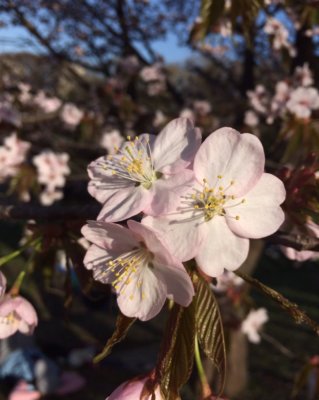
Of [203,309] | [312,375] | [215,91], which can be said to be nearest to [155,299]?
[203,309]

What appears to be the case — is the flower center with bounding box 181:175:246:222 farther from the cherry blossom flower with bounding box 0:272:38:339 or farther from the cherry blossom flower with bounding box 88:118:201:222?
the cherry blossom flower with bounding box 0:272:38:339

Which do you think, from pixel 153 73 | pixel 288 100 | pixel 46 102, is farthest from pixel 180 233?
pixel 46 102

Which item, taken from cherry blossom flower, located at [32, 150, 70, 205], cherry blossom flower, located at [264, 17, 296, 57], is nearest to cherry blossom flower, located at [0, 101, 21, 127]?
cherry blossom flower, located at [32, 150, 70, 205]

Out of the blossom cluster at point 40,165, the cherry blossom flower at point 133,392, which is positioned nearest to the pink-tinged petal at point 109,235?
the cherry blossom flower at point 133,392

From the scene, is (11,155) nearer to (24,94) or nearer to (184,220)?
(24,94)

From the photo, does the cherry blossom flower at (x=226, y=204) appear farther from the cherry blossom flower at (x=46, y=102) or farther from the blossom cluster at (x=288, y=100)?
the cherry blossom flower at (x=46, y=102)

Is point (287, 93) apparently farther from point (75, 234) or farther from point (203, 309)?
point (203, 309)
